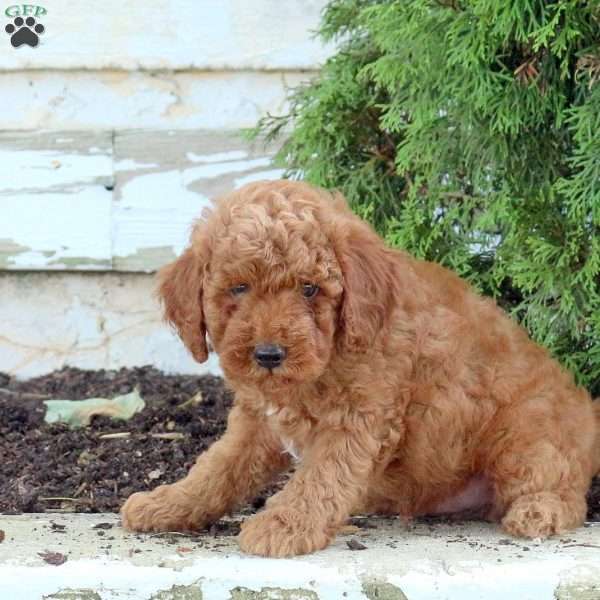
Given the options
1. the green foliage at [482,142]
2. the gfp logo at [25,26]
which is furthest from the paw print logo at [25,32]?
the green foliage at [482,142]

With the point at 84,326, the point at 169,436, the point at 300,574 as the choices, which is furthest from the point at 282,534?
the point at 84,326

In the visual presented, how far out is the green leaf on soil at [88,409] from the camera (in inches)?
223

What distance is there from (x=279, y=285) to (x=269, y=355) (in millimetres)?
214

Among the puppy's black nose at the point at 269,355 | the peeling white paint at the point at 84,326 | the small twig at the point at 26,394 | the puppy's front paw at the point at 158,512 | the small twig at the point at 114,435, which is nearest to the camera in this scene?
the puppy's black nose at the point at 269,355

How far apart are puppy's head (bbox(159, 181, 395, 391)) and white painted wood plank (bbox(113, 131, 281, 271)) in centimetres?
250

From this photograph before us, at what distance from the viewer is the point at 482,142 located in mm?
4801

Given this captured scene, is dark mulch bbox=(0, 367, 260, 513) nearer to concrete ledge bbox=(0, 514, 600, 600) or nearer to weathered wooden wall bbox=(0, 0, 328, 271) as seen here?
weathered wooden wall bbox=(0, 0, 328, 271)

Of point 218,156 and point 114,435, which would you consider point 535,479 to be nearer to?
point 114,435

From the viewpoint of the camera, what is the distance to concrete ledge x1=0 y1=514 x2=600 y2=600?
3574mm

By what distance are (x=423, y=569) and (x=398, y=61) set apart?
213 cm

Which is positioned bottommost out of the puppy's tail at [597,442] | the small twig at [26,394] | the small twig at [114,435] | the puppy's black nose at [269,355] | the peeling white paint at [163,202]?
the small twig at [26,394]

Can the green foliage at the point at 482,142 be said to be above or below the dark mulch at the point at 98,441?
above

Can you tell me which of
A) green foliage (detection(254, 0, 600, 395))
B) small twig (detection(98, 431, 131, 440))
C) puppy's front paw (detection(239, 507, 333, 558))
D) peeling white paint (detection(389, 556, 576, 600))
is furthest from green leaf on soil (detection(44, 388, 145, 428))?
peeling white paint (detection(389, 556, 576, 600))

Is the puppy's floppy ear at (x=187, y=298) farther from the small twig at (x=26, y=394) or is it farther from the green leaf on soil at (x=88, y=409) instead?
the small twig at (x=26, y=394)
